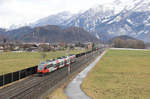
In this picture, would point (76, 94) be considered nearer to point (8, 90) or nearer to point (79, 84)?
point (79, 84)

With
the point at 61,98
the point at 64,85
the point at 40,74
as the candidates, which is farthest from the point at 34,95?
the point at 40,74

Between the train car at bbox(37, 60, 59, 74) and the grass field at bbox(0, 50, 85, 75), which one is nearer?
the train car at bbox(37, 60, 59, 74)

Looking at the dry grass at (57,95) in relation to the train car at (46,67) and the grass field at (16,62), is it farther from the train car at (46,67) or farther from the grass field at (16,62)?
the grass field at (16,62)

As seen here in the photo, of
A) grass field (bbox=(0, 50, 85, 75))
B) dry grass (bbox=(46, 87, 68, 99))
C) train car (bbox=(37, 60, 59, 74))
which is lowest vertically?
grass field (bbox=(0, 50, 85, 75))

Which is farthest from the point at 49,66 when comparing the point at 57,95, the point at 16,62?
the point at 16,62

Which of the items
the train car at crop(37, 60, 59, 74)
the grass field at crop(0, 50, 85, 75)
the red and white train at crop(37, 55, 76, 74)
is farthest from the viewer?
the grass field at crop(0, 50, 85, 75)

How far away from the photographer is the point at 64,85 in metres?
49.3

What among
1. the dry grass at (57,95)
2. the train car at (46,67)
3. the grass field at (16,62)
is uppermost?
the train car at (46,67)

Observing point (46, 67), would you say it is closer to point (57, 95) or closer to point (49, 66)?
point (49, 66)

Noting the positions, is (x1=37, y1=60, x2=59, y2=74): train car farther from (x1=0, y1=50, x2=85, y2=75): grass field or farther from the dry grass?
the dry grass

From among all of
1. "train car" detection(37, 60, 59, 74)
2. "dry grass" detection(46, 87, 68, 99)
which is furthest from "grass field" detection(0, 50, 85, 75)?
"dry grass" detection(46, 87, 68, 99)

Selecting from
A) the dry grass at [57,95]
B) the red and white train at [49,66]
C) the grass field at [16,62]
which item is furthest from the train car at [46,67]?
the dry grass at [57,95]

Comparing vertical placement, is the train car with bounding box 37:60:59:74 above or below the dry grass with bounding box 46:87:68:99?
above

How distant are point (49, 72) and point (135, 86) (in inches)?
1015
